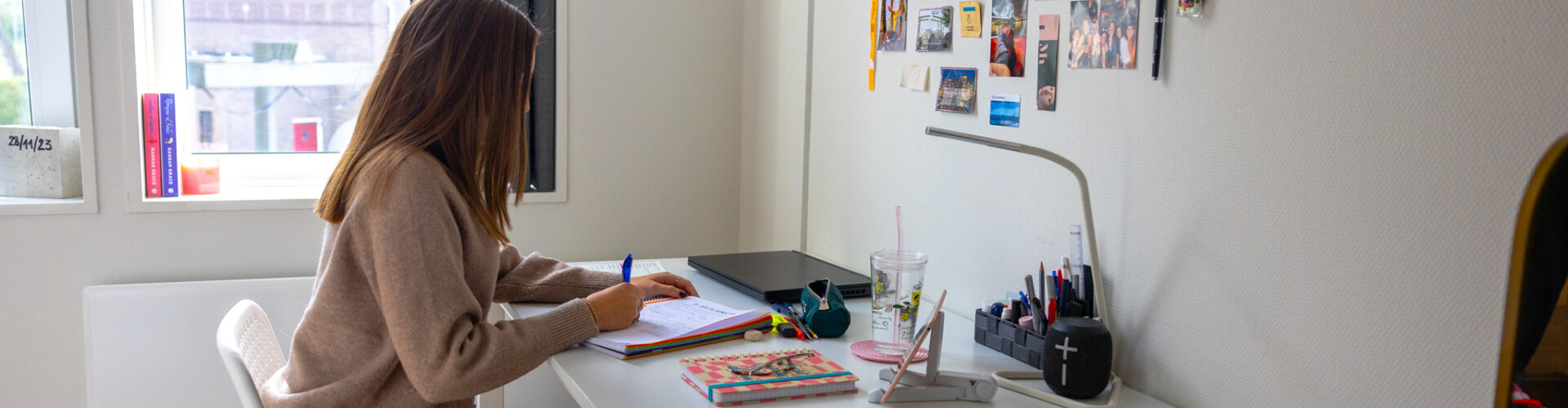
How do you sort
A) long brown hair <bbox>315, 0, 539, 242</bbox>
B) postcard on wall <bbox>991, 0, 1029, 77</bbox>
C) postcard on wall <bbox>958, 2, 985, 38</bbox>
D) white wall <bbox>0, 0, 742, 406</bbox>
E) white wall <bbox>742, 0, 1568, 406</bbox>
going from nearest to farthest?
white wall <bbox>742, 0, 1568, 406</bbox> → long brown hair <bbox>315, 0, 539, 242</bbox> → postcard on wall <bbox>991, 0, 1029, 77</bbox> → postcard on wall <bbox>958, 2, 985, 38</bbox> → white wall <bbox>0, 0, 742, 406</bbox>

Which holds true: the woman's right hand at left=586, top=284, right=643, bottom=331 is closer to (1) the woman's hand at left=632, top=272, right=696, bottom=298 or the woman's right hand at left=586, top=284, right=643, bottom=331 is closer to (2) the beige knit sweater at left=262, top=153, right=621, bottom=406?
(2) the beige knit sweater at left=262, top=153, right=621, bottom=406

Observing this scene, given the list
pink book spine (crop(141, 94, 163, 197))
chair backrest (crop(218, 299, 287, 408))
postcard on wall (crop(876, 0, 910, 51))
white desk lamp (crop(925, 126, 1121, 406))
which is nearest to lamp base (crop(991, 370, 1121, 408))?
white desk lamp (crop(925, 126, 1121, 406))

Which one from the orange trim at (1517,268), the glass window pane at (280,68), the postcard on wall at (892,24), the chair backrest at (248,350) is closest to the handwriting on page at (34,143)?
the glass window pane at (280,68)

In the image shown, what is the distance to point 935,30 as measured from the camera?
1.69 metres

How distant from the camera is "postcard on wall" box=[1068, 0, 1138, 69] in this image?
49.4 inches

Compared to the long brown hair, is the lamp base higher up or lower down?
lower down

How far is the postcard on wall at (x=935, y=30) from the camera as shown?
5.41 feet

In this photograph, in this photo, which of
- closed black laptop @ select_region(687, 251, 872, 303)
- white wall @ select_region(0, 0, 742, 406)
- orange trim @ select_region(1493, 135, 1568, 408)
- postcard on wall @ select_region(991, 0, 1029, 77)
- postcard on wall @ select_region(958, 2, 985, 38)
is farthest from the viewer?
white wall @ select_region(0, 0, 742, 406)

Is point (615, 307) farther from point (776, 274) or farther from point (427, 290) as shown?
point (776, 274)

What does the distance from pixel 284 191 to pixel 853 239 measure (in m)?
1.29

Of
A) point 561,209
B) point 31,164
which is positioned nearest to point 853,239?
point 561,209

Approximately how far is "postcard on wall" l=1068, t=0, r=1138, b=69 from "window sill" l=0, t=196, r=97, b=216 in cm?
189

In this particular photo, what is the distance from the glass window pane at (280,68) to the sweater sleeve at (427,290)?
4.02 feet

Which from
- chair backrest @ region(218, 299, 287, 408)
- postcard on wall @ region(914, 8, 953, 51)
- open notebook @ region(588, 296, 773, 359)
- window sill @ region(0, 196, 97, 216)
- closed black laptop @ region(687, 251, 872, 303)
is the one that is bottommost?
chair backrest @ region(218, 299, 287, 408)
